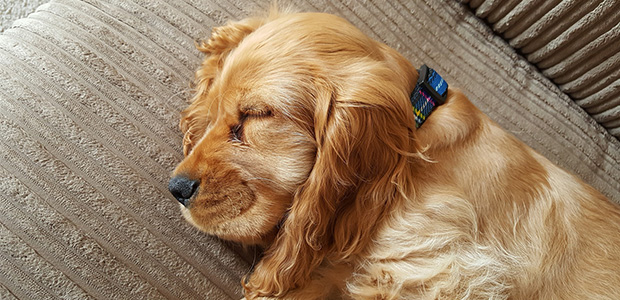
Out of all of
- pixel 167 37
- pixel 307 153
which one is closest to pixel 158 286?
pixel 307 153

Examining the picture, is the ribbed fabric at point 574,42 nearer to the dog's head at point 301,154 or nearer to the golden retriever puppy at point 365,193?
the golden retriever puppy at point 365,193

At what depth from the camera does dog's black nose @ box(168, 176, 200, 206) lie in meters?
1.28


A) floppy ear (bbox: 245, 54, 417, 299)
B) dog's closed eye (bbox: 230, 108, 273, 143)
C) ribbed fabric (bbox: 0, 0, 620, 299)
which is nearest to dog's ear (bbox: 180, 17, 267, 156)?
ribbed fabric (bbox: 0, 0, 620, 299)

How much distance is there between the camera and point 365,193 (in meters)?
1.32

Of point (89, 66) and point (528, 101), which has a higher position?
point (528, 101)

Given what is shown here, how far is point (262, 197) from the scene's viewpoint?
1303 mm

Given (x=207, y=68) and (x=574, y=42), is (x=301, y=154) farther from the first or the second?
(x=574, y=42)

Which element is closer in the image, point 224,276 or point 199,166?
point 199,166

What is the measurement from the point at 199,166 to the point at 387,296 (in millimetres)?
679

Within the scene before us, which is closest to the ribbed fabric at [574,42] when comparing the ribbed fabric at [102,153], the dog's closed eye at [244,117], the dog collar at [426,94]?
the dog collar at [426,94]

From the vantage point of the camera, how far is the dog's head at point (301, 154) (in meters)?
1.27

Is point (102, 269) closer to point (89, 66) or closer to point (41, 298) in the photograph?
point (41, 298)

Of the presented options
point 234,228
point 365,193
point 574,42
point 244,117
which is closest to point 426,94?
point 365,193

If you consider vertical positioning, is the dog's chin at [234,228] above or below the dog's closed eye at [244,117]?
below
